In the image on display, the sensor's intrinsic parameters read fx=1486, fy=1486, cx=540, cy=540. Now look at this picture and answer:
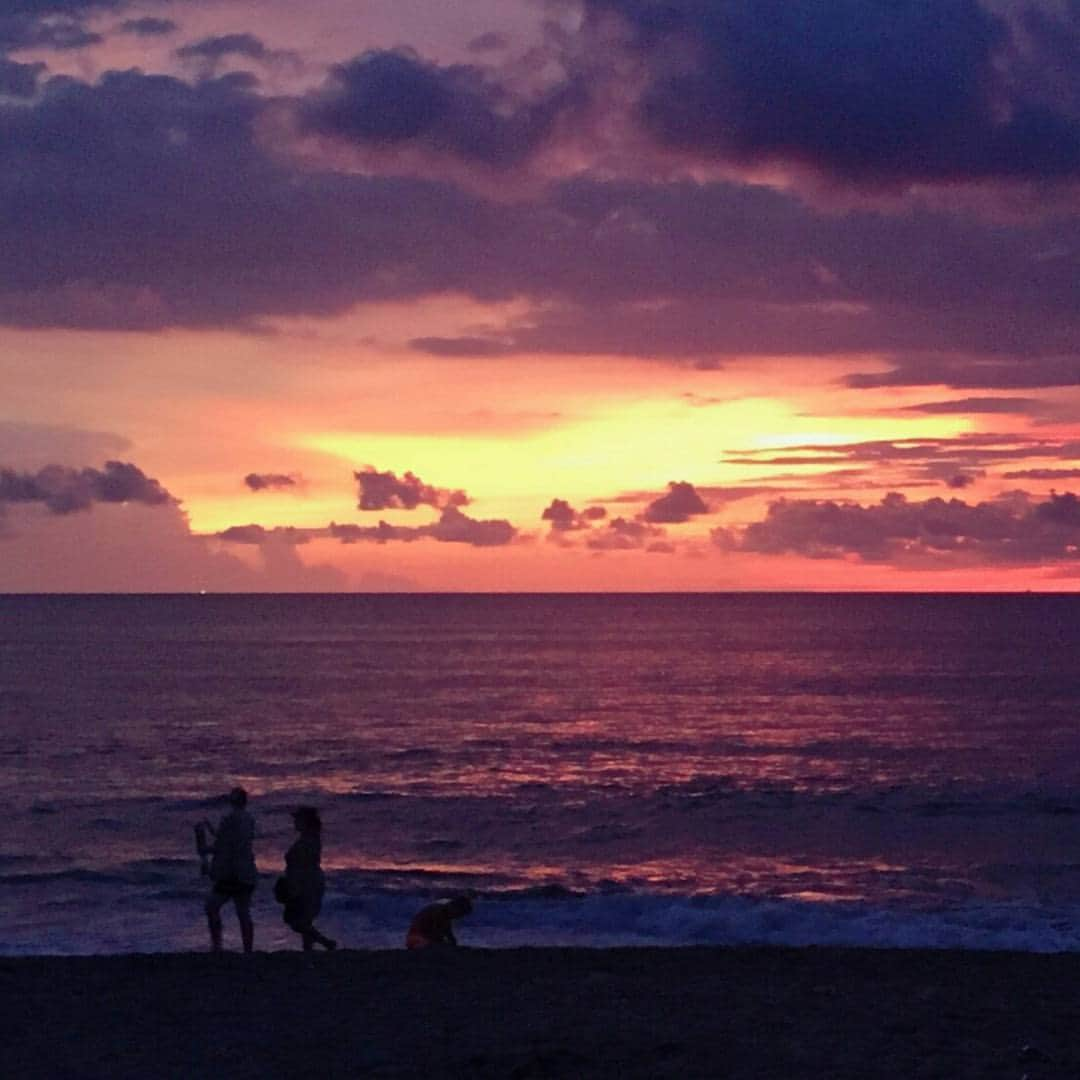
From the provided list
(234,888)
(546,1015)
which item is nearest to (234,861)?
(234,888)

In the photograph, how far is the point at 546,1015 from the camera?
11.4 m

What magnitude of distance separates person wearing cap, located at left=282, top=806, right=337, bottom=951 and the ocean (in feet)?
12.5

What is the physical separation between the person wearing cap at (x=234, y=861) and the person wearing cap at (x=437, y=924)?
1.72m

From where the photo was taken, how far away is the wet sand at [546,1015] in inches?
394

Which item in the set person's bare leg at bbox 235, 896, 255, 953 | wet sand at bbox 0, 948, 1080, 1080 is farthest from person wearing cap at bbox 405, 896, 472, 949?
person's bare leg at bbox 235, 896, 255, 953

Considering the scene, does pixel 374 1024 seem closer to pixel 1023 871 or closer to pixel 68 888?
pixel 68 888

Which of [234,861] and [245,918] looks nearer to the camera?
[234,861]

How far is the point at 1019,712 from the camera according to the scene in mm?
62500

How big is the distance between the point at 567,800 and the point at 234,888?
22.1 m

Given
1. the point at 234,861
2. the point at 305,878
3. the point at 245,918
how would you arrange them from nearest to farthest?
the point at 234,861 < the point at 245,918 < the point at 305,878

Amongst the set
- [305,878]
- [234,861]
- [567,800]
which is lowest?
[567,800]

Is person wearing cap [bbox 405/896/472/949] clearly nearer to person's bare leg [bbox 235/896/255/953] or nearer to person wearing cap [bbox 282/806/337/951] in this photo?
person wearing cap [bbox 282/806/337/951]

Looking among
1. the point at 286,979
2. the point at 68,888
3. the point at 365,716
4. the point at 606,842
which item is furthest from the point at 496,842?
the point at 365,716

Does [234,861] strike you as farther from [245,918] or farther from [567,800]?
[567,800]
